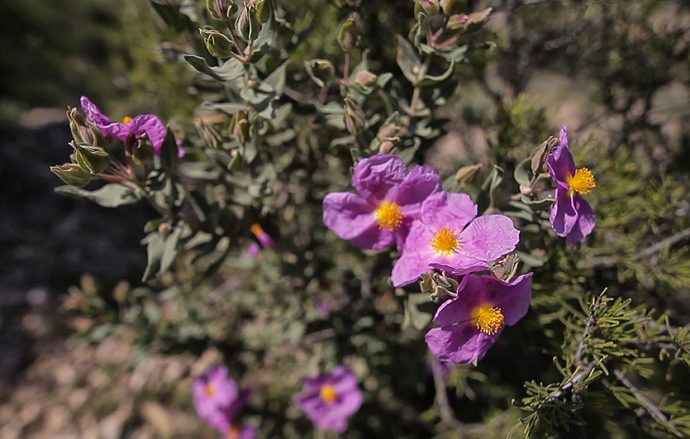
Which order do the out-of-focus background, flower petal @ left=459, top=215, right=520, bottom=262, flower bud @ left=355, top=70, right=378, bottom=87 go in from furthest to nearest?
the out-of-focus background → flower bud @ left=355, top=70, right=378, bottom=87 → flower petal @ left=459, top=215, right=520, bottom=262

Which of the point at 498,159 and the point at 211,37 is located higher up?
the point at 211,37

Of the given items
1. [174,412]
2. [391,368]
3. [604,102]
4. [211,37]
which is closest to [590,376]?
[211,37]

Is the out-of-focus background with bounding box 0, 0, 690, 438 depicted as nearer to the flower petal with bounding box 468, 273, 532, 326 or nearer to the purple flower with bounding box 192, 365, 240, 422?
the purple flower with bounding box 192, 365, 240, 422

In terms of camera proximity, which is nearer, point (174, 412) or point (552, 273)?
point (552, 273)

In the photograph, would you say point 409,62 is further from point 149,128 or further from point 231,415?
point 231,415

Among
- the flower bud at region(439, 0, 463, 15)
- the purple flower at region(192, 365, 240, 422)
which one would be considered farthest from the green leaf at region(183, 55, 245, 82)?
the purple flower at region(192, 365, 240, 422)

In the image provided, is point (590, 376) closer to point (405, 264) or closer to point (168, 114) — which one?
point (405, 264)
